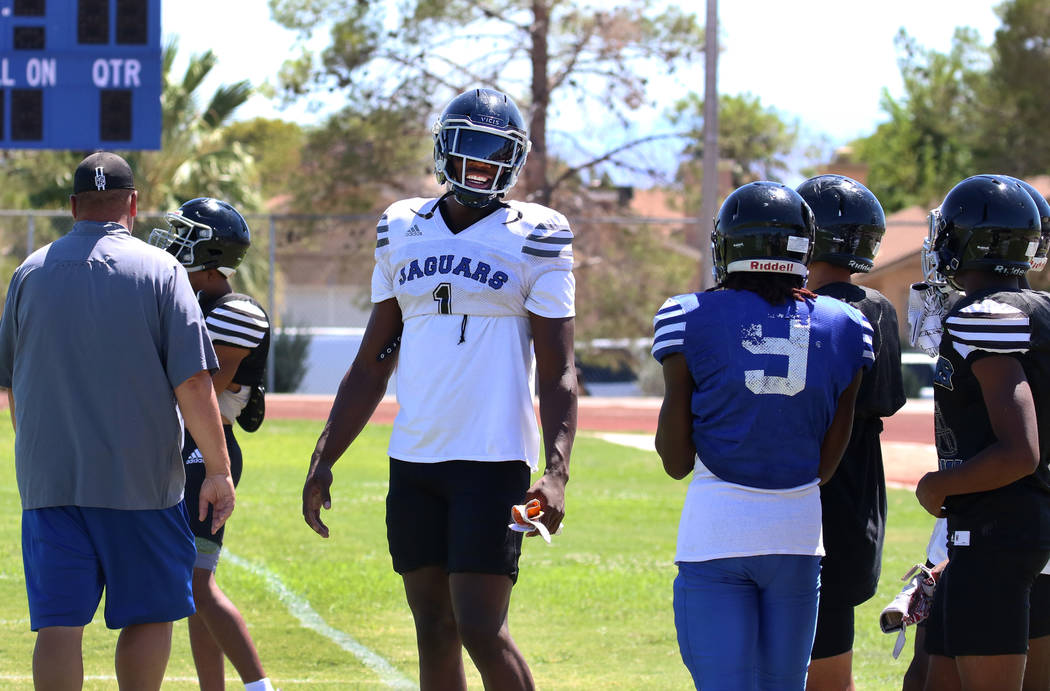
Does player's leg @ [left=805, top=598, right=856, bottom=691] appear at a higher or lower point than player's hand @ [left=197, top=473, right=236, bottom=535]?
lower

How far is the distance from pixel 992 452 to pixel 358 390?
199cm

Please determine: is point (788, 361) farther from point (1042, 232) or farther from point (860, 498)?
point (1042, 232)

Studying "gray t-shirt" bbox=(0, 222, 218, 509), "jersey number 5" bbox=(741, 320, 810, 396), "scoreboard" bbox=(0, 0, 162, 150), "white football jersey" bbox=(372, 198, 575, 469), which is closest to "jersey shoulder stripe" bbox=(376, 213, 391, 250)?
"white football jersey" bbox=(372, 198, 575, 469)

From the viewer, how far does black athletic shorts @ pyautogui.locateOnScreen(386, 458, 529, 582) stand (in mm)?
3994

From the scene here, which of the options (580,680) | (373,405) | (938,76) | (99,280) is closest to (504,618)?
(373,405)

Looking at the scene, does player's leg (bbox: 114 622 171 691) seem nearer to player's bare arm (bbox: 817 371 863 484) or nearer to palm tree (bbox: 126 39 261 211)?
player's bare arm (bbox: 817 371 863 484)

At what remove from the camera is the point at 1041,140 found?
31.6 metres

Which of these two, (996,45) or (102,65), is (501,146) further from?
(996,45)

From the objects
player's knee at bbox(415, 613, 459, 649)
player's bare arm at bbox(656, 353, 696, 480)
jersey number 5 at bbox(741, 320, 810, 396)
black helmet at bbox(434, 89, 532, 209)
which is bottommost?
player's knee at bbox(415, 613, 459, 649)

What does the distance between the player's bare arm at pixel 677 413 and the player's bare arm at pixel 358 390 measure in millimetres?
1117

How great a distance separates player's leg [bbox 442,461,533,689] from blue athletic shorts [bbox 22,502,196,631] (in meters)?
0.93

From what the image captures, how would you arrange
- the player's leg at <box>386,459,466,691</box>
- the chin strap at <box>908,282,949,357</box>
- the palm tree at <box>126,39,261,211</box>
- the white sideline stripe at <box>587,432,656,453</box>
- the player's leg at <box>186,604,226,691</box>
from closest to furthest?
the player's leg at <box>386,459,466,691</box> < the chin strap at <box>908,282,949,357</box> < the player's leg at <box>186,604,226,691</box> < the white sideline stripe at <box>587,432,656,453</box> < the palm tree at <box>126,39,261,211</box>

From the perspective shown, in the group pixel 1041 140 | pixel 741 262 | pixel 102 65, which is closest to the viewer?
pixel 741 262

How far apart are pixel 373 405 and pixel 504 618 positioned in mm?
892
